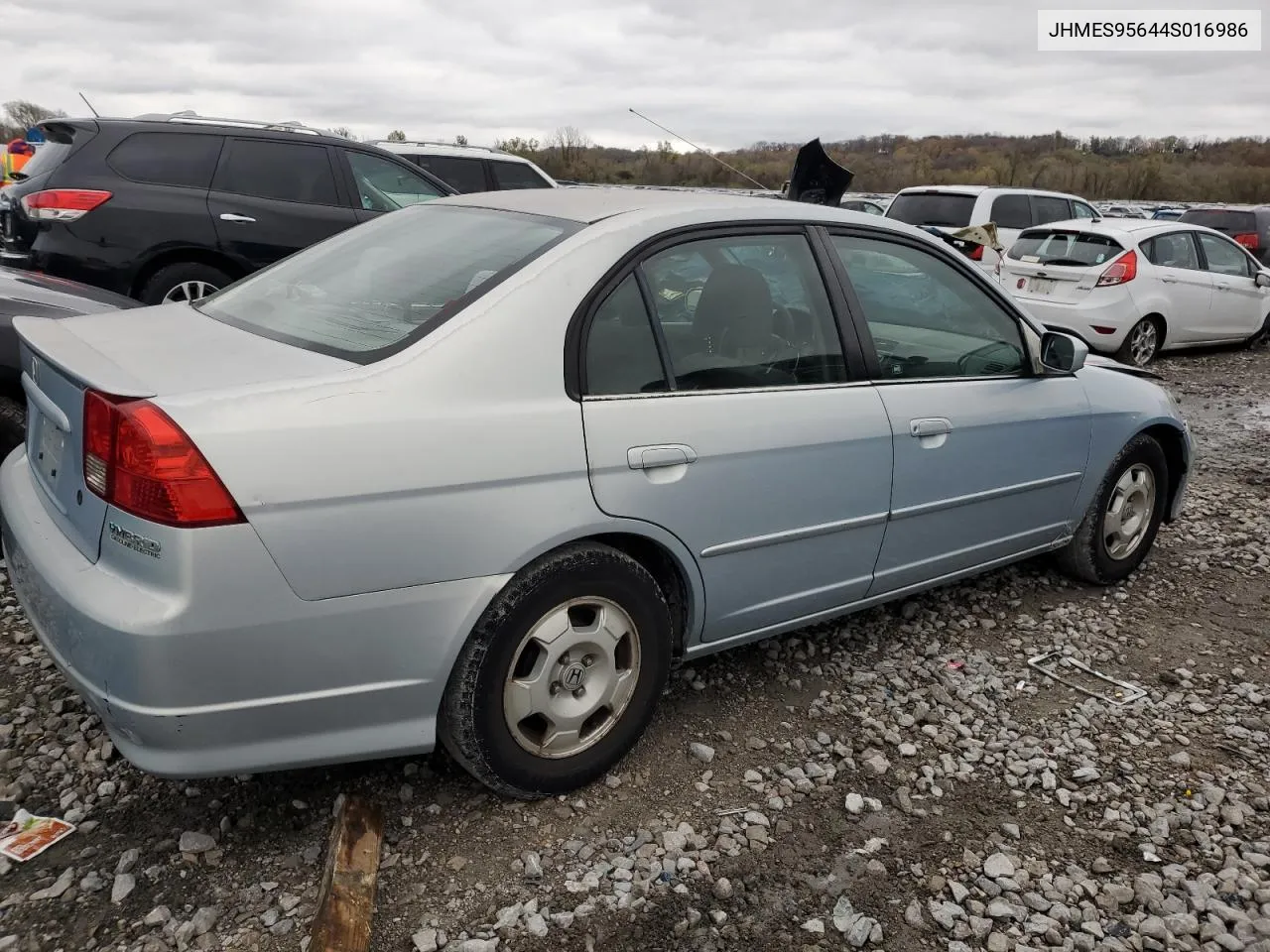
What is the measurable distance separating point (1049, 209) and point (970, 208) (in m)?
1.64

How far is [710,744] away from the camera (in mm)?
3043

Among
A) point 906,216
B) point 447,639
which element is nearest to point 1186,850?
point 447,639

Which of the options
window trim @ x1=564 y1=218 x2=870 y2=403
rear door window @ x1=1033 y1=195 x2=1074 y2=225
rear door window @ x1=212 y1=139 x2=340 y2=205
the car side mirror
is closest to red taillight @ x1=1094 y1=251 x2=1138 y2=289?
rear door window @ x1=1033 y1=195 x2=1074 y2=225

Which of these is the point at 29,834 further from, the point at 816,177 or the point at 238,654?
the point at 816,177

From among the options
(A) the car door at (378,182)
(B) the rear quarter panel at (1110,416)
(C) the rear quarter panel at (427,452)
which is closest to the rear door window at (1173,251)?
(B) the rear quarter panel at (1110,416)

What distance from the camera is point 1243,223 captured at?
15891mm

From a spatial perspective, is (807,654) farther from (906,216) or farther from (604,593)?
(906,216)

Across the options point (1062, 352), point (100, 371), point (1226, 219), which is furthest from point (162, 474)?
point (1226, 219)

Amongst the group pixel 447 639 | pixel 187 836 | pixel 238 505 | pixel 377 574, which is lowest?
pixel 187 836

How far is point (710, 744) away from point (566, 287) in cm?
147

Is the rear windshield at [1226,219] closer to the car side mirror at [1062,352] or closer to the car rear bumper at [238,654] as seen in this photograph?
the car side mirror at [1062,352]

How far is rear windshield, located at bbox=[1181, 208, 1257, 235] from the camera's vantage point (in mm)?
15875

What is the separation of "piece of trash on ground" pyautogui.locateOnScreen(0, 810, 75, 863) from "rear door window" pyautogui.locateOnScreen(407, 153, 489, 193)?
9.23 metres

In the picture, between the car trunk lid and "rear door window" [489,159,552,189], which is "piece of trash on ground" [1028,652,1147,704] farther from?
"rear door window" [489,159,552,189]
